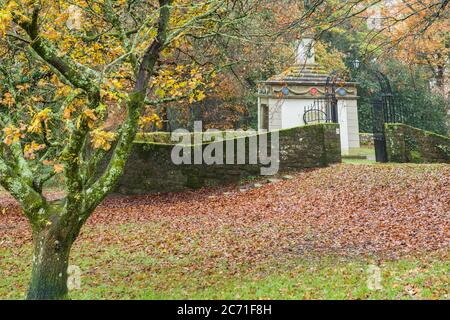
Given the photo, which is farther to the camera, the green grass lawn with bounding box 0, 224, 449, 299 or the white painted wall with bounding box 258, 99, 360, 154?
the white painted wall with bounding box 258, 99, 360, 154

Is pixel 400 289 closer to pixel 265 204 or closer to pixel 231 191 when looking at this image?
pixel 265 204

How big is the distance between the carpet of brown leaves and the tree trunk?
2984mm

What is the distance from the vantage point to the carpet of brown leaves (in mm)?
7168

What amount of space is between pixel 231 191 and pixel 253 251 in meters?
6.72

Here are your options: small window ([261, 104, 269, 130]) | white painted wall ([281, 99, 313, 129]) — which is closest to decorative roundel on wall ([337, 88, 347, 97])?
white painted wall ([281, 99, 313, 129])

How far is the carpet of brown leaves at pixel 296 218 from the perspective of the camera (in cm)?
717

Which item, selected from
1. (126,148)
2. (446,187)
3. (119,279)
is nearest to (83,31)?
(126,148)

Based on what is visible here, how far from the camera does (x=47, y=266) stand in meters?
4.69

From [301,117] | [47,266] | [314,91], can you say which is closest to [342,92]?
[314,91]

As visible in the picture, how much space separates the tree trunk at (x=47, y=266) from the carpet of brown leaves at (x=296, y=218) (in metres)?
2.98

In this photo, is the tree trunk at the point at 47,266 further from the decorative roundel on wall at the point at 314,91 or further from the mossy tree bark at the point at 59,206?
the decorative roundel on wall at the point at 314,91

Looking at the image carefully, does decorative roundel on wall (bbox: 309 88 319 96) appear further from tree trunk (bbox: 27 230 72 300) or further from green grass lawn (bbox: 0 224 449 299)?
tree trunk (bbox: 27 230 72 300)

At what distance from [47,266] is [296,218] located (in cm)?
613
